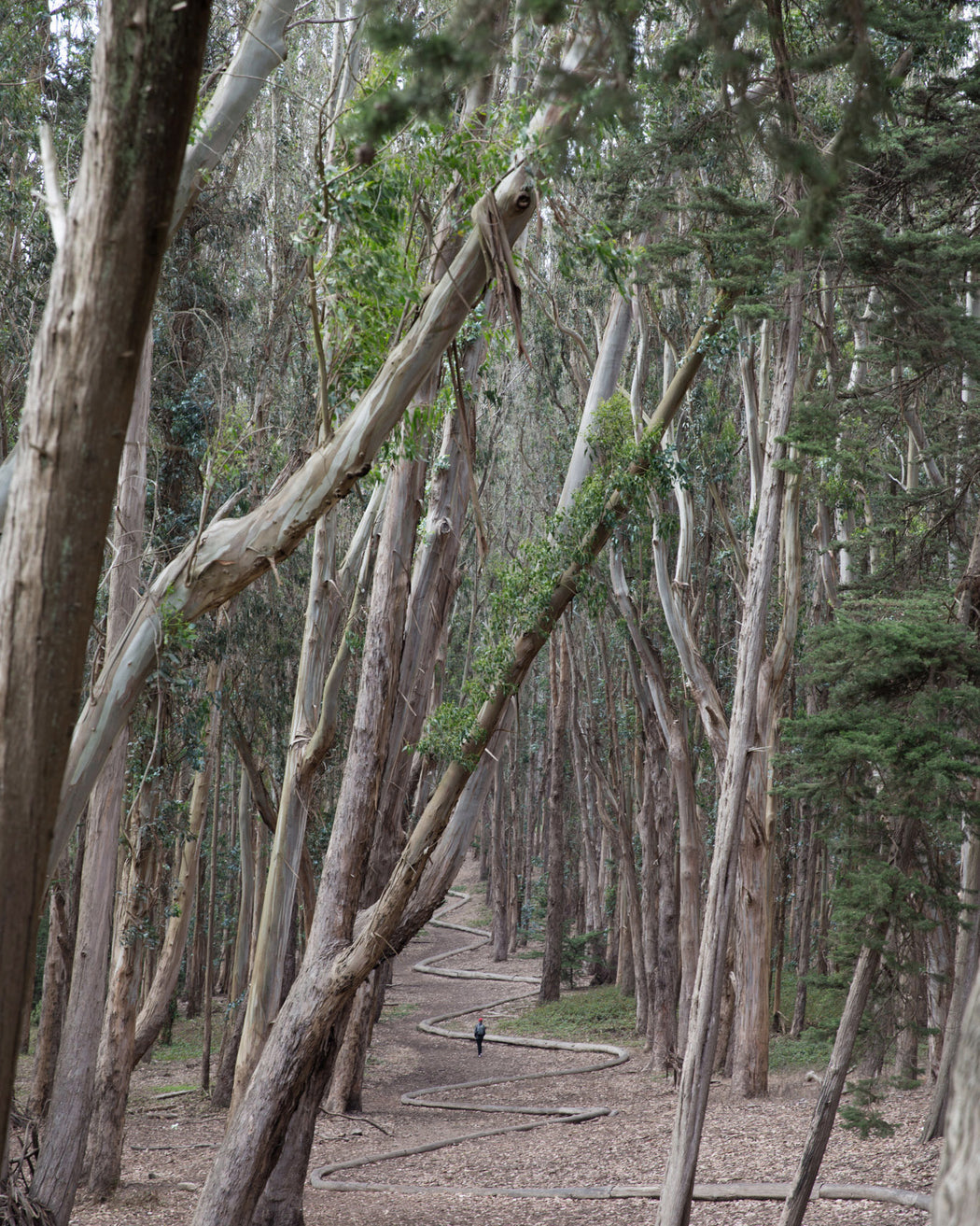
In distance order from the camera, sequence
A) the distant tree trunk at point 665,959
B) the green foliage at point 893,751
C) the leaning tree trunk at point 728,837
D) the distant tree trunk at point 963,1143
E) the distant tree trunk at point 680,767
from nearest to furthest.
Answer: the distant tree trunk at point 963,1143 → the green foliage at point 893,751 → the leaning tree trunk at point 728,837 → the distant tree trunk at point 680,767 → the distant tree trunk at point 665,959

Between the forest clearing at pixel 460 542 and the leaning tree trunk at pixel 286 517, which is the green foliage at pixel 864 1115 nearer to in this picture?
the forest clearing at pixel 460 542

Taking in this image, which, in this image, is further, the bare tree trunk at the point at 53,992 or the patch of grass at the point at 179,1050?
the patch of grass at the point at 179,1050

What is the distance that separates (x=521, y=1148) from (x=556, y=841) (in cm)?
938

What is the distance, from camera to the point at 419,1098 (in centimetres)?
1420

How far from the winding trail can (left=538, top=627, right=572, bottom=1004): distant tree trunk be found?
54.9 inches

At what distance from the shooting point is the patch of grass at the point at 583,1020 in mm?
17859

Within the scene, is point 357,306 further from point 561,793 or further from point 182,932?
point 561,793

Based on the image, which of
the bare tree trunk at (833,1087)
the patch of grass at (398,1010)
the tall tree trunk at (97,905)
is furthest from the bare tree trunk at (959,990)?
the patch of grass at (398,1010)

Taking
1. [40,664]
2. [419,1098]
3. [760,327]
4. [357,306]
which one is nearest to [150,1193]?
[419,1098]

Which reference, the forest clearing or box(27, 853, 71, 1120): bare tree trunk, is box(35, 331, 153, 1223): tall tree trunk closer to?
the forest clearing

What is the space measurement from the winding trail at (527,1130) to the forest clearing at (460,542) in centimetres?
18

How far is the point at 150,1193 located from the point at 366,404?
8897mm

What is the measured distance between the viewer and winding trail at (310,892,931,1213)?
8.19 metres

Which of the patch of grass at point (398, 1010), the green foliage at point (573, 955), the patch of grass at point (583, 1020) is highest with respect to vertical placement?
the green foliage at point (573, 955)
